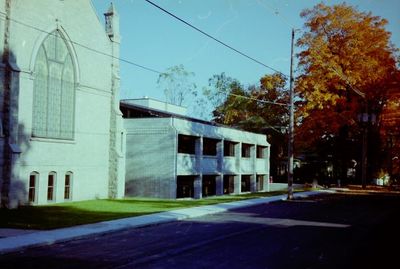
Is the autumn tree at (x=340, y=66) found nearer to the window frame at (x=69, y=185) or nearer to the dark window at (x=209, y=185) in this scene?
the dark window at (x=209, y=185)

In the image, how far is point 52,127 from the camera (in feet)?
89.5

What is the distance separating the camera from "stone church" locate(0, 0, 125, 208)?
23.7m

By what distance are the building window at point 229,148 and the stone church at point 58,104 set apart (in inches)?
591

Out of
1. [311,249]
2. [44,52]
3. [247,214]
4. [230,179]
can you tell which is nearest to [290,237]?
[311,249]

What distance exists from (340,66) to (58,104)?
99.0 ft

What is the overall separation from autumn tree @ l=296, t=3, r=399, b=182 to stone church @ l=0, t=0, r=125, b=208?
21.9m

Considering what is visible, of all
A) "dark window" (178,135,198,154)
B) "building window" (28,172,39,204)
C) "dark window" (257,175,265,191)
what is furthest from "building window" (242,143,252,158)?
"building window" (28,172,39,204)

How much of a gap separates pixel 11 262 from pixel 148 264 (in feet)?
10.6

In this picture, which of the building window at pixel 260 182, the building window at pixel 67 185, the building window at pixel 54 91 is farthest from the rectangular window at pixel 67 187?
the building window at pixel 260 182

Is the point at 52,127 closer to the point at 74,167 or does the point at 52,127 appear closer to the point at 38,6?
the point at 74,167

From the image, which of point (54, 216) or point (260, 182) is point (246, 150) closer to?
point (260, 182)

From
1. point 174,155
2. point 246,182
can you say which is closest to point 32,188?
point 174,155

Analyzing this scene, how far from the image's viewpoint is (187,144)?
3853cm

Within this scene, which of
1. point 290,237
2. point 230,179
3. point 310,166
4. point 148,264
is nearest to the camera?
point 148,264
